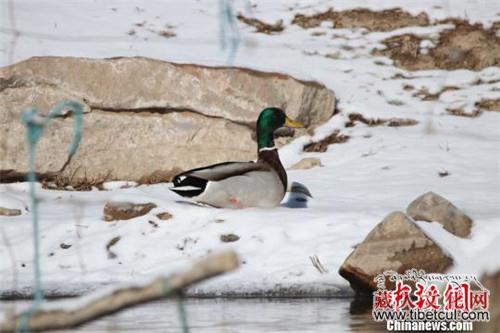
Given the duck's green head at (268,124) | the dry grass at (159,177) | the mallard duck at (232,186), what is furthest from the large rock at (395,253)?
the dry grass at (159,177)

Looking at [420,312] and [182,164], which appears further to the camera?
[182,164]

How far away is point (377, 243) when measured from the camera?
714 centimetres

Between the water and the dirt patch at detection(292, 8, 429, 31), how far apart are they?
7.22 m

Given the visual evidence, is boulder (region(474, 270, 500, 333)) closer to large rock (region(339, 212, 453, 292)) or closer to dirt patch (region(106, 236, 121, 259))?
large rock (region(339, 212, 453, 292))

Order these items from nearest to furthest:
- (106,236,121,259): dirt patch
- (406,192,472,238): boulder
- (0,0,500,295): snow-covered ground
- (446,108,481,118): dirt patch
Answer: (406,192,472,238): boulder < (0,0,500,295): snow-covered ground < (106,236,121,259): dirt patch < (446,108,481,118): dirt patch

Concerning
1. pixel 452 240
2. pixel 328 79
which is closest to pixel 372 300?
pixel 452 240

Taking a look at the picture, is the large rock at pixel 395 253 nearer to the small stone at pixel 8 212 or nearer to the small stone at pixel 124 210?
the small stone at pixel 124 210

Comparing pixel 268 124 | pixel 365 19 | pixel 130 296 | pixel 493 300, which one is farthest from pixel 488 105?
pixel 130 296

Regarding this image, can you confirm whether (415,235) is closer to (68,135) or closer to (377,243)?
(377,243)

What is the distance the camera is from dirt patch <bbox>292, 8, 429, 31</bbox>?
1391cm

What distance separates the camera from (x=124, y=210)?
8664mm

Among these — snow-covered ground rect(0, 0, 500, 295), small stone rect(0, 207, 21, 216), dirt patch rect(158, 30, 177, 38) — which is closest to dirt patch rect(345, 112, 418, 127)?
snow-covered ground rect(0, 0, 500, 295)

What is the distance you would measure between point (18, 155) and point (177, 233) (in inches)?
118

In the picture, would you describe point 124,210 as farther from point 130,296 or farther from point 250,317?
point 130,296
